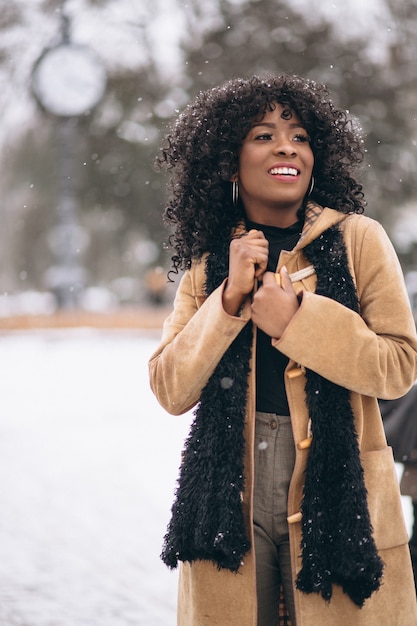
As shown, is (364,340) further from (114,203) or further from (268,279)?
(114,203)

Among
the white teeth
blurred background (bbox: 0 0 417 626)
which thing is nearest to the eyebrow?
the white teeth

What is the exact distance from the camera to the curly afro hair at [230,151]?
7.75ft

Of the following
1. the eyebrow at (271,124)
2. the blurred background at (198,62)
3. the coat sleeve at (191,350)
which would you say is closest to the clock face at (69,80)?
the blurred background at (198,62)

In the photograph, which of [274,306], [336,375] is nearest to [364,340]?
[336,375]

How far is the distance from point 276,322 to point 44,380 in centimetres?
1127

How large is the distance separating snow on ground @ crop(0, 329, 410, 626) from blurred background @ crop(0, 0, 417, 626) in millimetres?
15

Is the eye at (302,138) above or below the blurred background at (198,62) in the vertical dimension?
below

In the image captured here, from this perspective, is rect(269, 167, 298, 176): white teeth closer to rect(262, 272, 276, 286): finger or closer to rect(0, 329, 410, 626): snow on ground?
rect(262, 272, 276, 286): finger

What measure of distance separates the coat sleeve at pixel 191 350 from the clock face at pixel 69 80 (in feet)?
34.4

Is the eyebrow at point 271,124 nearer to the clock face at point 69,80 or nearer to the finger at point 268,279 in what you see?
the finger at point 268,279

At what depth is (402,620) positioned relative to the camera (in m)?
2.24

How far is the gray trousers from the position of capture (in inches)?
88.2

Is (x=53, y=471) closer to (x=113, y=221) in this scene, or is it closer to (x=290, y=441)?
(x=290, y=441)

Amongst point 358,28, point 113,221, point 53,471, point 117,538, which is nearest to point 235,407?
point 117,538
